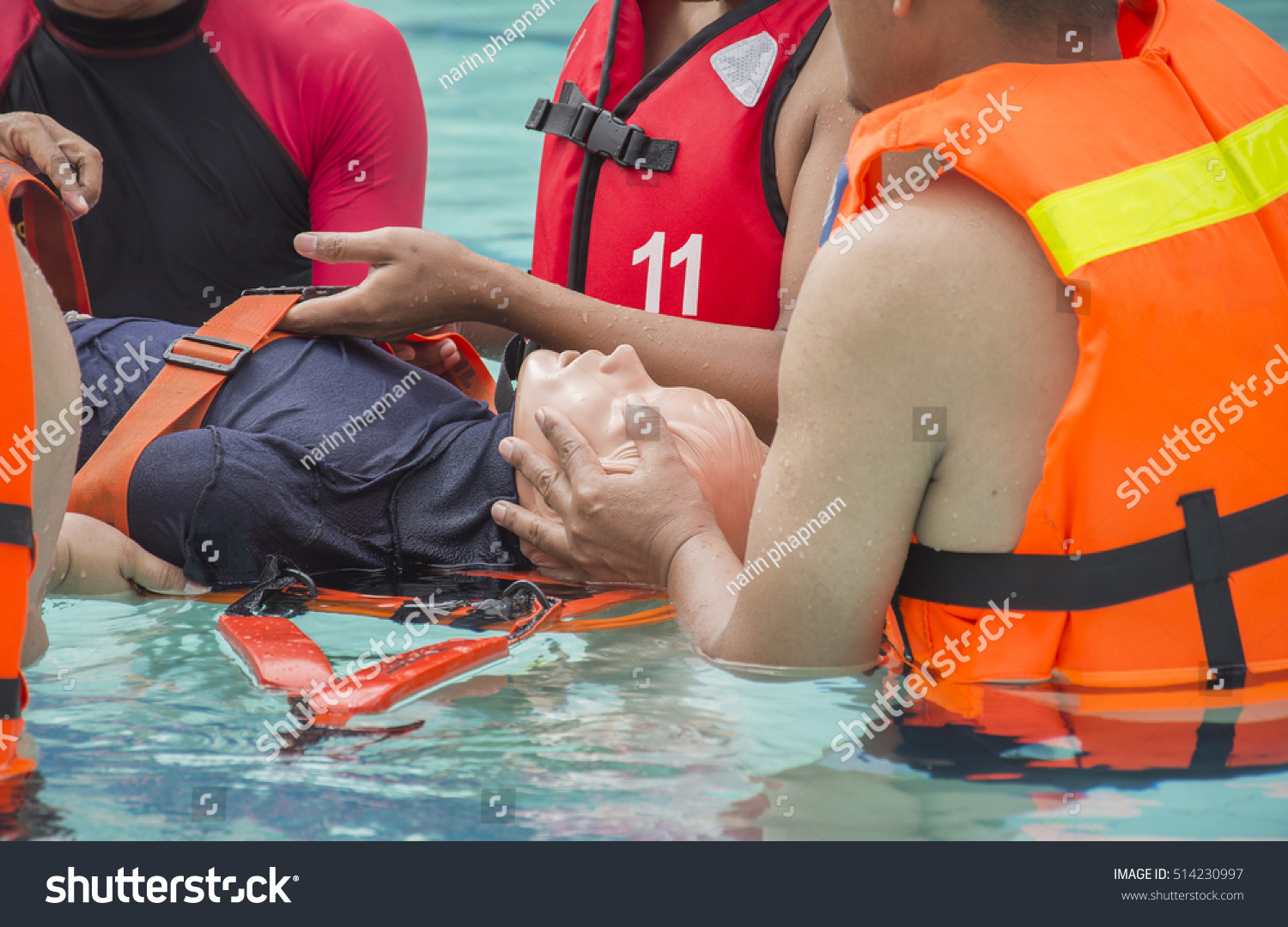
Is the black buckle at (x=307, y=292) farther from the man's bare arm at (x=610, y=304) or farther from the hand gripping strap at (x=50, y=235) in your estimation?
the hand gripping strap at (x=50, y=235)

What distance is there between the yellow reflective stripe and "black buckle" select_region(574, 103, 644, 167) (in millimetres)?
1327

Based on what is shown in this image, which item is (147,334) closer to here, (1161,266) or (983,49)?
(983,49)

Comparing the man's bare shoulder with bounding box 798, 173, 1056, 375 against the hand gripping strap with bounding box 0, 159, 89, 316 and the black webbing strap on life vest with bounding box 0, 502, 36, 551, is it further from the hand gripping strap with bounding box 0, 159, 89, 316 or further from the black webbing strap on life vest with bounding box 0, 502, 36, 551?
the hand gripping strap with bounding box 0, 159, 89, 316

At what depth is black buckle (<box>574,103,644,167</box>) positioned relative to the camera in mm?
2555

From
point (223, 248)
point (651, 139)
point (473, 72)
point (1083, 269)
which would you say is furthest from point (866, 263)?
point (473, 72)

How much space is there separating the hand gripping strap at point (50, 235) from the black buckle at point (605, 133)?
104 cm

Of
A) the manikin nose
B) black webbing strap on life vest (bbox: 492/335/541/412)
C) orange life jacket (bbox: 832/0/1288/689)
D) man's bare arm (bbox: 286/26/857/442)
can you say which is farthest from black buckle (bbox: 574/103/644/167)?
orange life jacket (bbox: 832/0/1288/689)

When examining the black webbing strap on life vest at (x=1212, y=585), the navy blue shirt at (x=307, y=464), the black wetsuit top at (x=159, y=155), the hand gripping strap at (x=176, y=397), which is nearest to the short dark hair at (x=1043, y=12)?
the black webbing strap on life vest at (x=1212, y=585)

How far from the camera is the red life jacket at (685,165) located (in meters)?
2.46

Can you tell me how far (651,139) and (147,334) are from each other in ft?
3.55

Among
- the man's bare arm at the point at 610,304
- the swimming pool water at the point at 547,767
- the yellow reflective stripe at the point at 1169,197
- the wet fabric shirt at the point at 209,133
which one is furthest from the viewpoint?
the wet fabric shirt at the point at 209,133

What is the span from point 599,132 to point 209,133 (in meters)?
1.17

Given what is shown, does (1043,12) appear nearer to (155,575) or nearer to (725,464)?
(725,464)

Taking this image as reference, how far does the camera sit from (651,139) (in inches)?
100.0
